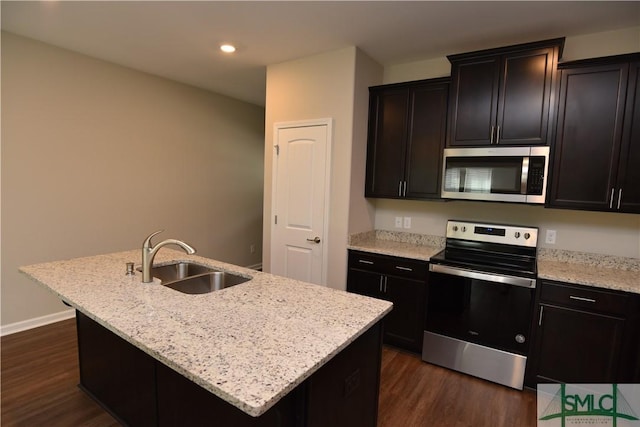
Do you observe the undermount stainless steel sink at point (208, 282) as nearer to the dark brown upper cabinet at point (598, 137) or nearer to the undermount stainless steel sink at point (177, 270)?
the undermount stainless steel sink at point (177, 270)

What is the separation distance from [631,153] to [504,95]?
88cm

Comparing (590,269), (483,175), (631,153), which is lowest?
(590,269)

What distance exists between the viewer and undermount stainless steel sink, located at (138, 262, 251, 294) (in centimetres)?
200

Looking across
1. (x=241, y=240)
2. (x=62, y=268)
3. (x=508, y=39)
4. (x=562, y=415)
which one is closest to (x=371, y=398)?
(x=562, y=415)

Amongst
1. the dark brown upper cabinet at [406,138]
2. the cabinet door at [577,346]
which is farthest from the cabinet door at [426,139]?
the cabinet door at [577,346]

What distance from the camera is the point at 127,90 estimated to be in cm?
358

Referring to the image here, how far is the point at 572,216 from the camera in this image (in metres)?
2.59

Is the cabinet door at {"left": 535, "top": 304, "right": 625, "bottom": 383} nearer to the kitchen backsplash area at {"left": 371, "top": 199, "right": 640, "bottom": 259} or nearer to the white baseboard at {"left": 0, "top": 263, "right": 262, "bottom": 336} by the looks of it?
the kitchen backsplash area at {"left": 371, "top": 199, "right": 640, "bottom": 259}

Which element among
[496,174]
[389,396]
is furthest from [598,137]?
[389,396]

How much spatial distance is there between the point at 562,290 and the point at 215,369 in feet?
7.44

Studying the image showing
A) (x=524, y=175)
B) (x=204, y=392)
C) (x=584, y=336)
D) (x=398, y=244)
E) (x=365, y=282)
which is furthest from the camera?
(x=398, y=244)

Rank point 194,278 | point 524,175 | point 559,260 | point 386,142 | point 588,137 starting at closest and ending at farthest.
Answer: point 194,278 → point 588,137 → point 524,175 → point 559,260 → point 386,142

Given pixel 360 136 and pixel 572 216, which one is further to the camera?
pixel 360 136

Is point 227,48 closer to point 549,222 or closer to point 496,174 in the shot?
point 496,174
